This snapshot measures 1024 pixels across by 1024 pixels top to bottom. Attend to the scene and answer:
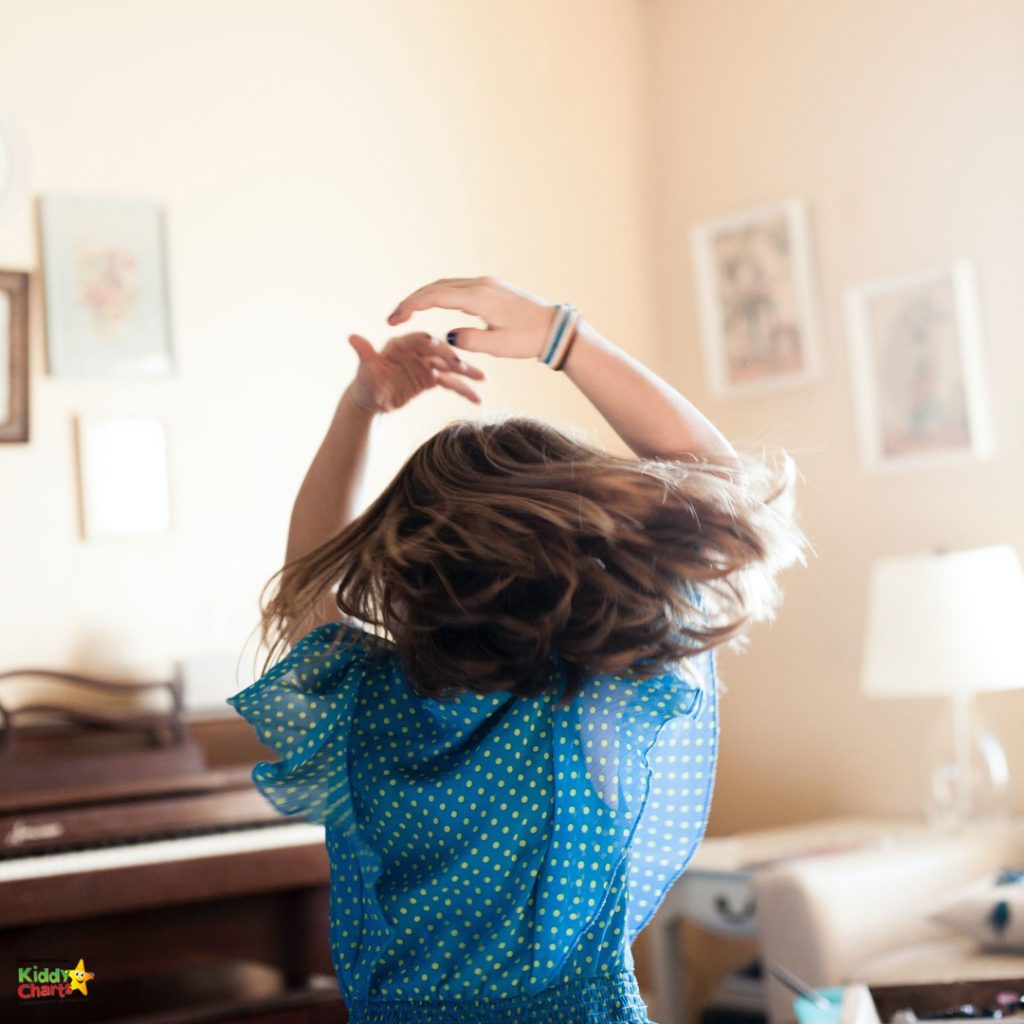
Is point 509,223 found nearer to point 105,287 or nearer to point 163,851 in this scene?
point 105,287

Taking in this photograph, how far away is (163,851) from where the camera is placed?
7.71ft

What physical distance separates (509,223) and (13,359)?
124 centimetres

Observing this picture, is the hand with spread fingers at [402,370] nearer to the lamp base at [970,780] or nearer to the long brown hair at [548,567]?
the long brown hair at [548,567]

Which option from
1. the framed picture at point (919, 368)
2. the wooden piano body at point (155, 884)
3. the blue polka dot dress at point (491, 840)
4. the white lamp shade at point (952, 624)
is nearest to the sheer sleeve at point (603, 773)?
the blue polka dot dress at point (491, 840)

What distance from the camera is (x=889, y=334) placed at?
124 inches

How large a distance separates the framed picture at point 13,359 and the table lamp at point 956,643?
1781mm

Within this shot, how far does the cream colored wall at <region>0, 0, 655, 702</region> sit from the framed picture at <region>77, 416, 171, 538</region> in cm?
3

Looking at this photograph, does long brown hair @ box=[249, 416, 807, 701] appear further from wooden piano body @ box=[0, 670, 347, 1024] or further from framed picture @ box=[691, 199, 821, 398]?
framed picture @ box=[691, 199, 821, 398]

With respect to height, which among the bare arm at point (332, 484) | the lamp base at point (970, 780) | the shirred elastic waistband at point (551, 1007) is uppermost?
the bare arm at point (332, 484)

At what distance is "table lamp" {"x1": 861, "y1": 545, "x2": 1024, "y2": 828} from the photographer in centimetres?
269

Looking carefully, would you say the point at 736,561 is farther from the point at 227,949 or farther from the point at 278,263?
the point at 278,263

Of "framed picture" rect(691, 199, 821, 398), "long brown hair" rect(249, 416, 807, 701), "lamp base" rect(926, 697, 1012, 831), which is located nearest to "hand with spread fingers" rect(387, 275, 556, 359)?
"long brown hair" rect(249, 416, 807, 701)

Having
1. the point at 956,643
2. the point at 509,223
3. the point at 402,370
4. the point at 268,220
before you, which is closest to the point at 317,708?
the point at 402,370

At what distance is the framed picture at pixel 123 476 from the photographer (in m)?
2.87
